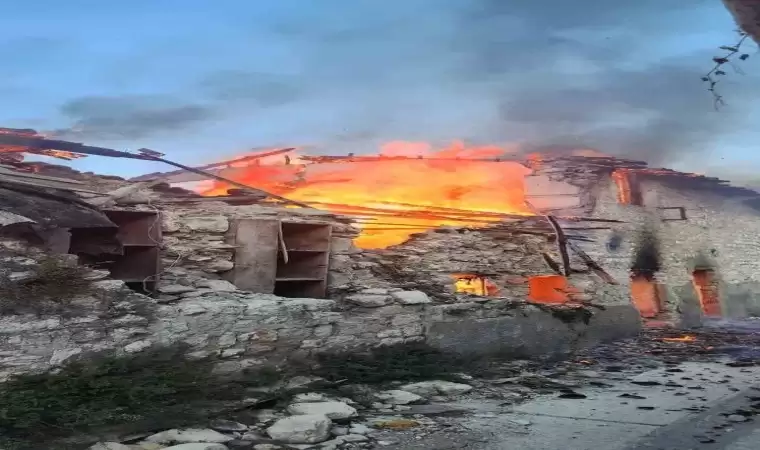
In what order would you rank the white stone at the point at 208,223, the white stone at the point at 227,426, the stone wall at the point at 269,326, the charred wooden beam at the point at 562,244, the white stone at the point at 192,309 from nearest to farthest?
the white stone at the point at 227,426
the stone wall at the point at 269,326
the white stone at the point at 192,309
the white stone at the point at 208,223
the charred wooden beam at the point at 562,244

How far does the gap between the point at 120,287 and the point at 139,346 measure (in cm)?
45

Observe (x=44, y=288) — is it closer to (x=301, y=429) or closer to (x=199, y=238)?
(x=199, y=238)

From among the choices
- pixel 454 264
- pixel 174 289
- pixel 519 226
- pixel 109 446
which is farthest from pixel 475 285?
pixel 109 446

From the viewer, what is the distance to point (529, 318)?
6395 millimetres

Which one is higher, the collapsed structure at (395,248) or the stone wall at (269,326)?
the collapsed structure at (395,248)

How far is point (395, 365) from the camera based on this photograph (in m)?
5.39

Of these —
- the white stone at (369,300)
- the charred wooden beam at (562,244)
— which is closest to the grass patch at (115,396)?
the white stone at (369,300)

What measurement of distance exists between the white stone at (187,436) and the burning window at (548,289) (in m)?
4.23

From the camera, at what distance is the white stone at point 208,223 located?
16.6 ft

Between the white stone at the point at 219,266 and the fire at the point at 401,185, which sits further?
the fire at the point at 401,185

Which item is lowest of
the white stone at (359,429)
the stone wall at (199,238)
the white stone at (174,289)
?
the white stone at (359,429)

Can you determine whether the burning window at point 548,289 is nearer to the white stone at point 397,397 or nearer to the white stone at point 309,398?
the white stone at point 397,397

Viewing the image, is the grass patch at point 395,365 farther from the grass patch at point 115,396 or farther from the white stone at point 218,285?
the white stone at point 218,285

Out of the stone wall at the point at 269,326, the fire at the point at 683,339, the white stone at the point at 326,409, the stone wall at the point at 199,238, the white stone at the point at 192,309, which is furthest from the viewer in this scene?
the fire at the point at 683,339
